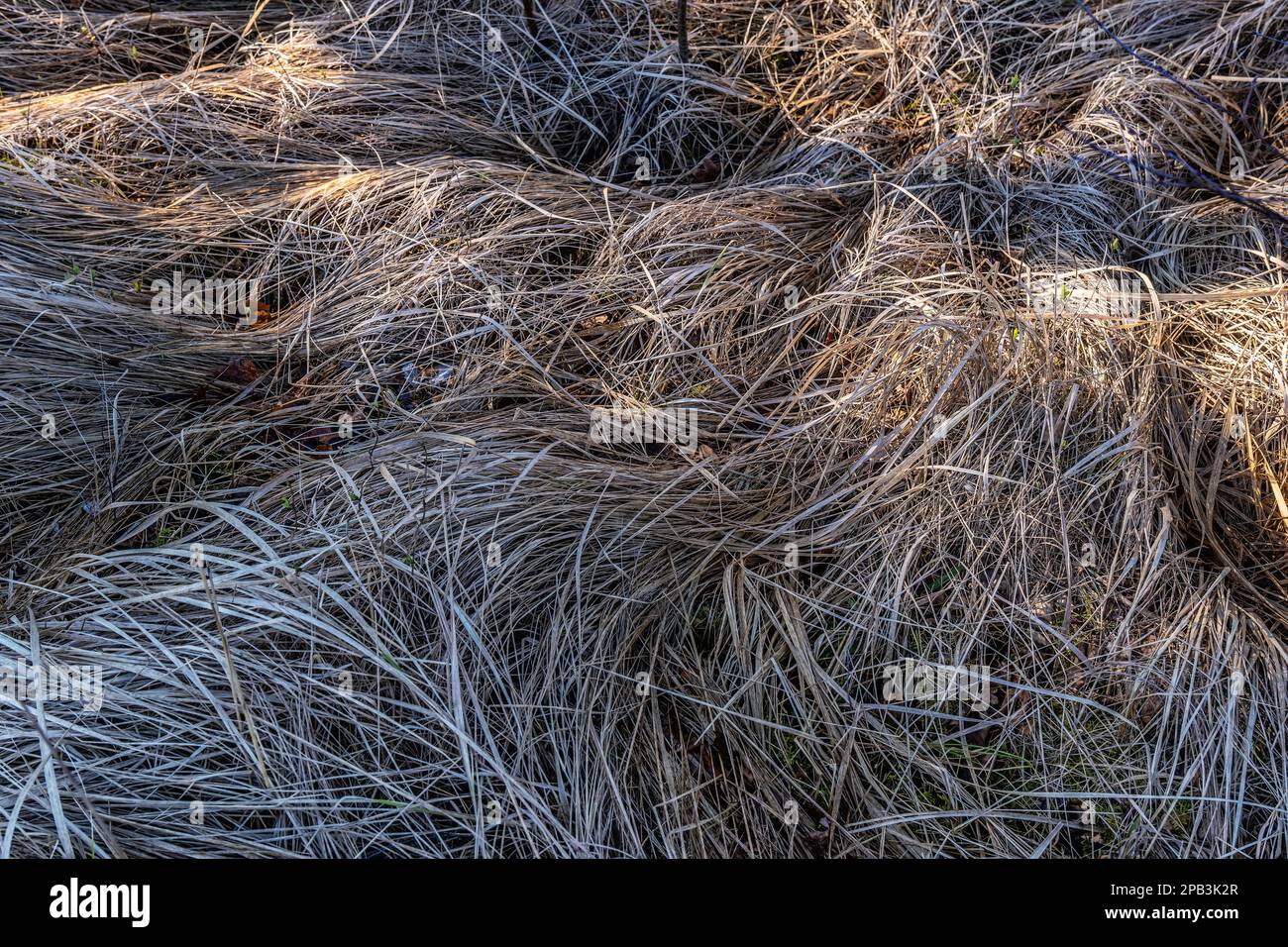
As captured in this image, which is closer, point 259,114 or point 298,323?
point 298,323

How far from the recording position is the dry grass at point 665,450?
176 centimetres

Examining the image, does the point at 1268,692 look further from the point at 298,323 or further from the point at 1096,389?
the point at 298,323

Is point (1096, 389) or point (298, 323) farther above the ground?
point (298, 323)

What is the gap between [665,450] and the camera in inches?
87.7

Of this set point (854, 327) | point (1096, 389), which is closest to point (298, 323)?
point (854, 327)

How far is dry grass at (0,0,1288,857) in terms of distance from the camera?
1763 millimetres

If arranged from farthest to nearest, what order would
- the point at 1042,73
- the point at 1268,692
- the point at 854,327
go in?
the point at 1042,73, the point at 854,327, the point at 1268,692

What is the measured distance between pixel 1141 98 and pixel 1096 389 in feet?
3.93

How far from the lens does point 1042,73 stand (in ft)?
9.49

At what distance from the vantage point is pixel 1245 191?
2.54 m

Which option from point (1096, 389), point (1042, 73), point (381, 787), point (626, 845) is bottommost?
point (626, 845)

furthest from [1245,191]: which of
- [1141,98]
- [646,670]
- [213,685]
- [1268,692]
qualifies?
[213,685]

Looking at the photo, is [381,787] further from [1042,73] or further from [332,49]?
→ [1042,73]

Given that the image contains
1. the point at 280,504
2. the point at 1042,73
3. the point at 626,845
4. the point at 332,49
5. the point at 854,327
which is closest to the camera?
the point at 626,845
